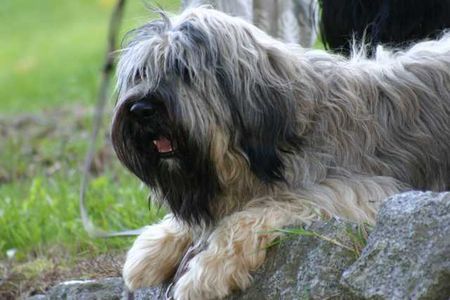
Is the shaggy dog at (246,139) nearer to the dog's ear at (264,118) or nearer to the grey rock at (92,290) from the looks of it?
the dog's ear at (264,118)

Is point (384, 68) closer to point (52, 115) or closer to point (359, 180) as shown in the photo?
point (359, 180)

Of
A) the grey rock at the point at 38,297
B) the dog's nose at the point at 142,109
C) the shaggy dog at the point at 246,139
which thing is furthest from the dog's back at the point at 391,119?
the grey rock at the point at 38,297

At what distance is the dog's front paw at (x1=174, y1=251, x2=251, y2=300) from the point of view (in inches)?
159

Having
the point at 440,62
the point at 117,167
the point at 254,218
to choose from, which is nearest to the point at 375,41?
the point at 440,62

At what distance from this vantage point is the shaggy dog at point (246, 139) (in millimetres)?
4094

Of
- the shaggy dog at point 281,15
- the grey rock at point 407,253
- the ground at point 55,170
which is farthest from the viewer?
the shaggy dog at point 281,15

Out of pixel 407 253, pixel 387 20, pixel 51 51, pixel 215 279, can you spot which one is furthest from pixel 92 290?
pixel 51 51

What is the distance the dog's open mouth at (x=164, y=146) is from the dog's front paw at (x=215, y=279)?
438mm

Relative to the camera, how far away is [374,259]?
358 cm

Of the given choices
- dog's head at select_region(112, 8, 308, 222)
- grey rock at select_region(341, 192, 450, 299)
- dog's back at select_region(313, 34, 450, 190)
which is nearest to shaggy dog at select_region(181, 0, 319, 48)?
dog's back at select_region(313, 34, 450, 190)

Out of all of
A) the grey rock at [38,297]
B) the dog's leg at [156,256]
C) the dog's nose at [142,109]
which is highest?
the dog's nose at [142,109]

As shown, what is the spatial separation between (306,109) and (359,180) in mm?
358

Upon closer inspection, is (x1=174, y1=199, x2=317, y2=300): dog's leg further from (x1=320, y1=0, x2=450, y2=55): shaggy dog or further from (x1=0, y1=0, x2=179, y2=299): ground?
(x1=320, y1=0, x2=450, y2=55): shaggy dog

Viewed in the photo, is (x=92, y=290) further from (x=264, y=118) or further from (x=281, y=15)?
(x=281, y=15)
